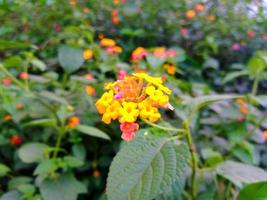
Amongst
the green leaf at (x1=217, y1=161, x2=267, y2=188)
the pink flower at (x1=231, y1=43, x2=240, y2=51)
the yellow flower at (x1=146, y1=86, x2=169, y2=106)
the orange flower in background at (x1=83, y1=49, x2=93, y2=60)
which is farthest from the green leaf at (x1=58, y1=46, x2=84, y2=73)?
the pink flower at (x1=231, y1=43, x2=240, y2=51)

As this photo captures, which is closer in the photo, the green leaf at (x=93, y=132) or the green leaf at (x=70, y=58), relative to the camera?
the green leaf at (x=93, y=132)

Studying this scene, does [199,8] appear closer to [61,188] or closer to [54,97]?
[54,97]

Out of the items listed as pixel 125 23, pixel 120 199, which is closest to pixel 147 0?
pixel 125 23

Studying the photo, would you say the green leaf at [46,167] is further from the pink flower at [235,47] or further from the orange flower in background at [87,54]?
the pink flower at [235,47]

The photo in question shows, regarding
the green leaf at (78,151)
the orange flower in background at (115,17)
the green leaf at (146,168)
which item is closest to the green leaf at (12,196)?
the green leaf at (78,151)

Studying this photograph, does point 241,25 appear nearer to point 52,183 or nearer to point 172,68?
point 172,68

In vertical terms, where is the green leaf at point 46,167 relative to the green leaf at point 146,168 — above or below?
below

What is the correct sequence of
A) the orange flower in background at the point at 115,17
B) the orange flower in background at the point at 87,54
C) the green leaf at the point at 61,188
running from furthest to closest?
the orange flower in background at the point at 115,17 < the orange flower in background at the point at 87,54 < the green leaf at the point at 61,188

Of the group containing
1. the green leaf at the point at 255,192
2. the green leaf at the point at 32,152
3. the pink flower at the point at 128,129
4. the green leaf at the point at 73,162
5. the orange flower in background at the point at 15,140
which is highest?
the pink flower at the point at 128,129
